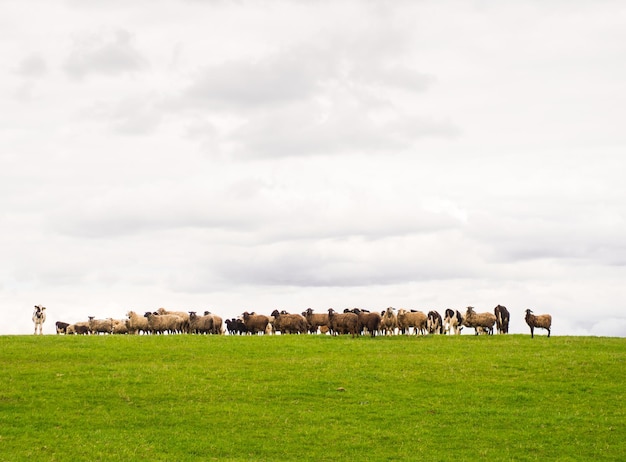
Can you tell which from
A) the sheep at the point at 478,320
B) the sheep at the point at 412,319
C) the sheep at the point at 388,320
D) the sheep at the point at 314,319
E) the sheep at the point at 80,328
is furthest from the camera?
the sheep at the point at 80,328

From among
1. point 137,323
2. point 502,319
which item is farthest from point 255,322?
Answer: point 502,319

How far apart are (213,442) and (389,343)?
2268 centimetres

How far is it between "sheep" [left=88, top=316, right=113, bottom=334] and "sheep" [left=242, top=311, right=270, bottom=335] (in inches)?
525

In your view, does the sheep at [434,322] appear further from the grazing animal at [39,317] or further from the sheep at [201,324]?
the grazing animal at [39,317]

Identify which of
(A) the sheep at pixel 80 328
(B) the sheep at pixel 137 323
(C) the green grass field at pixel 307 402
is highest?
(B) the sheep at pixel 137 323

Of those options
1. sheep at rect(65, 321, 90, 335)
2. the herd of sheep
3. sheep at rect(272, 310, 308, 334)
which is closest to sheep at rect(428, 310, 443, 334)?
the herd of sheep

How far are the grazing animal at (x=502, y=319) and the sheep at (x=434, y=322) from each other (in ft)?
15.0

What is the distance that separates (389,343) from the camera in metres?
48.1

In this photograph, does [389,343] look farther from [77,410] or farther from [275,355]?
[77,410]

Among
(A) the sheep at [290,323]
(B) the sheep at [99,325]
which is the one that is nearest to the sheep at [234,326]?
(A) the sheep at [290,323]

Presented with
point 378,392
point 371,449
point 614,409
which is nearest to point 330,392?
point 378,392

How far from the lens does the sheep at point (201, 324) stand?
213 ft

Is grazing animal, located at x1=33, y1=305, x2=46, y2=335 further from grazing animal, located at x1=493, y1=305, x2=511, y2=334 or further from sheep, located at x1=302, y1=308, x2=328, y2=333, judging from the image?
grazing animal, located at x1=493, y1=305, x2=511, y2=334

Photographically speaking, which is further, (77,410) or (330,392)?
(330,392)
